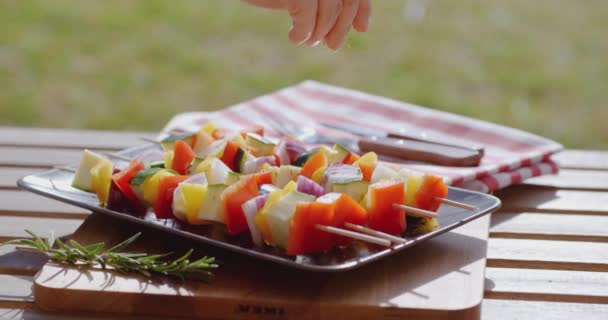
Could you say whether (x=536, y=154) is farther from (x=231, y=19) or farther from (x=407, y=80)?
(x=231, y=19)

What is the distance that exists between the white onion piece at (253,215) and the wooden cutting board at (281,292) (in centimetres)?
4

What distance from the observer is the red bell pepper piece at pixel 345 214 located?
5.59ft

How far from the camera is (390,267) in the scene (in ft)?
5.70

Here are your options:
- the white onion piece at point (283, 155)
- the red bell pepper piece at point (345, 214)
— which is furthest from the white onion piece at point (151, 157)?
the red bell pepper piece at point (345, 214)

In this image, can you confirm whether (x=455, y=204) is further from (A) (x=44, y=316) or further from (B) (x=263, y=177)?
(A) (x=44, y=316)

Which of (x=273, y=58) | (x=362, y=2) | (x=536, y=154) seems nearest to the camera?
(x=362, y=2)

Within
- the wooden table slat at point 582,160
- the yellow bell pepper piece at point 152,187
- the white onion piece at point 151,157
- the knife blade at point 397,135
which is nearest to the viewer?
the yellow bell pepper piece at point 152,187

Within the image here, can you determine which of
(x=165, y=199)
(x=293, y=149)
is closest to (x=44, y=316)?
(x=165, y=199)

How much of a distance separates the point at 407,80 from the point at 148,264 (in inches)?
163

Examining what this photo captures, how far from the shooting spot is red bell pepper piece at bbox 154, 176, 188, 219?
1.88 m

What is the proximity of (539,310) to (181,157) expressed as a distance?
0.80m

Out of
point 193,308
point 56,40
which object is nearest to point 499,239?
point 193,308

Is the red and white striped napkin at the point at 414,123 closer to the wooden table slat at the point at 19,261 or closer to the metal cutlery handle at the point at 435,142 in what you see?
the metal cutlery handle at the point at 435,142

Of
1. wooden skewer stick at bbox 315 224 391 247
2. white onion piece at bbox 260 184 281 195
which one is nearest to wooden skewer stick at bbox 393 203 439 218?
wooden skewer stick at bbox 315 224 391 247
